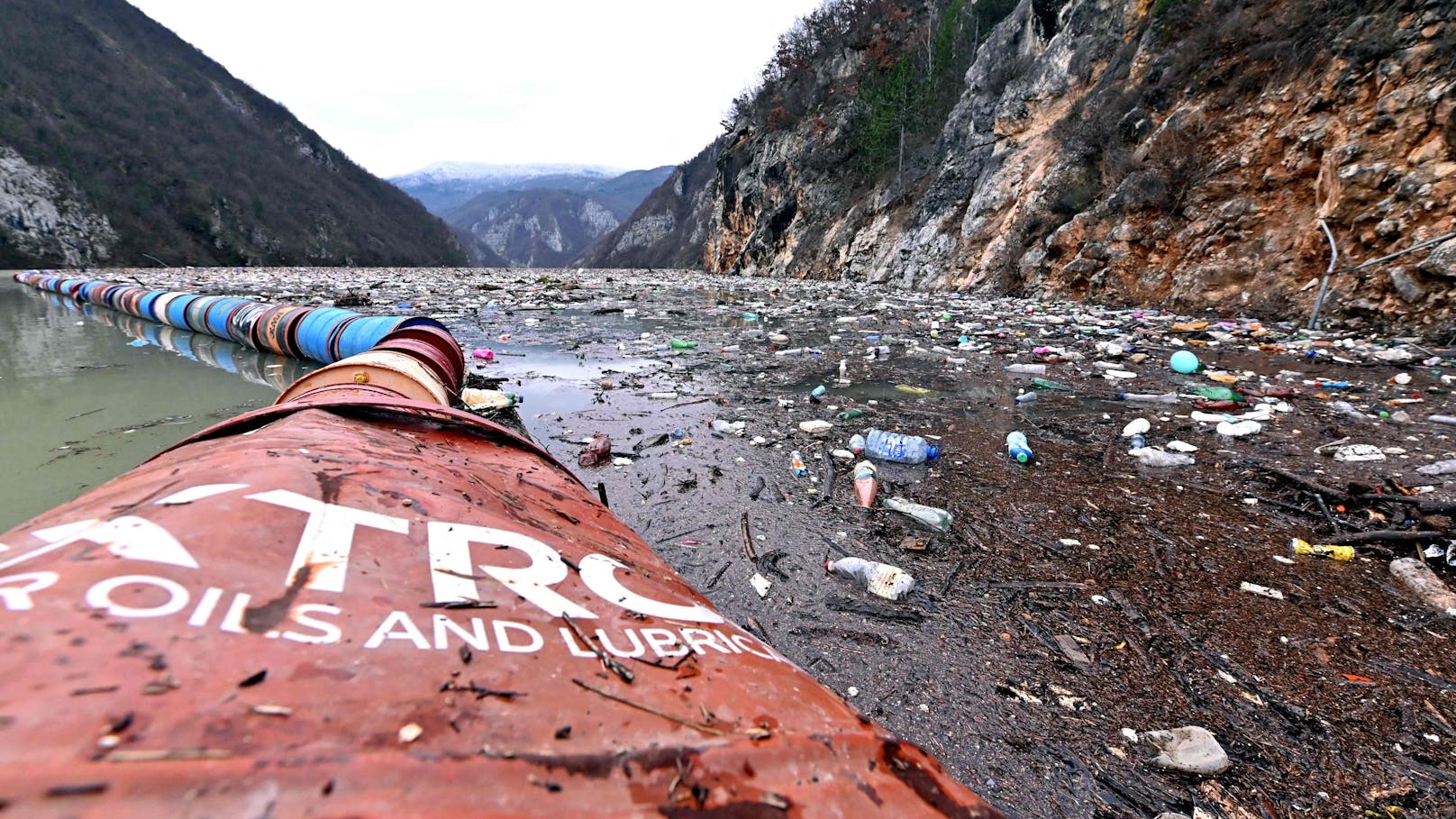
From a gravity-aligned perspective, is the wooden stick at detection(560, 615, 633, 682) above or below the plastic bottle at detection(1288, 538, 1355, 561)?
above

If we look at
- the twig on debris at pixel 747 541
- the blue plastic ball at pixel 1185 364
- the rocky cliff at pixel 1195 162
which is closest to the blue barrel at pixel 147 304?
the twig on debris at pixel 747 541

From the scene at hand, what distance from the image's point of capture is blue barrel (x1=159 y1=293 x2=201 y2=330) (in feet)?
21.2

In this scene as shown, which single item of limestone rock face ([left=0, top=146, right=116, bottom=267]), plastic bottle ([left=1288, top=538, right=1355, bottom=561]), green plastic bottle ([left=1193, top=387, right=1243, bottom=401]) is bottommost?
plastic bottle ([left=1288, top=538, right=1355, bottom=561])

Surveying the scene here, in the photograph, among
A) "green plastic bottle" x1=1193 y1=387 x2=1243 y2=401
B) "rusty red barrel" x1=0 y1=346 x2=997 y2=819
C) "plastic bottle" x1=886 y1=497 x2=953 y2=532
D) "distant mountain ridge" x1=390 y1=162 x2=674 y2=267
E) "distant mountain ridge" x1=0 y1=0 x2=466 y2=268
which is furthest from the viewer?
"distant mountain ridge" x1=390 y1=162 x2=674 y2=267

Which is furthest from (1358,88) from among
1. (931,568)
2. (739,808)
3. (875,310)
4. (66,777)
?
(66,777)

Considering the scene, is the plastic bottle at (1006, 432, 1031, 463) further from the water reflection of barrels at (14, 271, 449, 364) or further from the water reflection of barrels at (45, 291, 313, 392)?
the water reflection of barrels at (45, 291, 313, 392)

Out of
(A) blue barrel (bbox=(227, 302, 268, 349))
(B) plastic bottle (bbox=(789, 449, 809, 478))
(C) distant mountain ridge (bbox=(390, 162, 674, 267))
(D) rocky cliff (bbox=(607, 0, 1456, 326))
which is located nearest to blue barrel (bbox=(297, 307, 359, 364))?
(A) blue barrel (bbox=(227, 302, 268, 349))

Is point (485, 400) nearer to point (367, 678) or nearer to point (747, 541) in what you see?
point (747, 541)

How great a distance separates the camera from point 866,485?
2.38 metres

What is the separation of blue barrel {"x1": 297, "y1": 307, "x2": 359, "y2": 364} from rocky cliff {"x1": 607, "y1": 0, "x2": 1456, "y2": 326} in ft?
31.0

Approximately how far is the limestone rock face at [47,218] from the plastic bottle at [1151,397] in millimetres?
49211

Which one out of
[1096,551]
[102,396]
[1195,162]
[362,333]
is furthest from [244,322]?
[1195,162]

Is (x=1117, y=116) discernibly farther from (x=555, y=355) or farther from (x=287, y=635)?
(x=287, y=635)

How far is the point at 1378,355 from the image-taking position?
15.2ft
